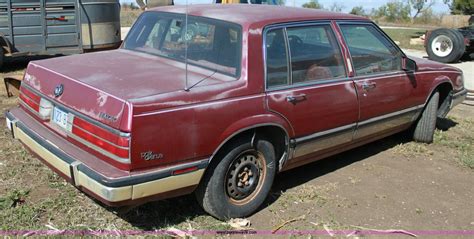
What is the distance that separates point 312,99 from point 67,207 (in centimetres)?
211

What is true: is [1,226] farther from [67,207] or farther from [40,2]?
[40,2]

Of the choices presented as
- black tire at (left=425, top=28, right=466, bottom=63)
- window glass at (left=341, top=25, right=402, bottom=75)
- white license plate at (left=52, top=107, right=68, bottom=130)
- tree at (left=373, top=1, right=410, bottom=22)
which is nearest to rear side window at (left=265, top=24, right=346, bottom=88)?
window glass at (left=341, top=25, right=402, bottom=75)

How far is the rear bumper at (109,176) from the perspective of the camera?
3.02 metres

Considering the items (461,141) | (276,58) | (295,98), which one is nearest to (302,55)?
(276,58)

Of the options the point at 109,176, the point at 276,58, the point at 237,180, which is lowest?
the point at 237,180

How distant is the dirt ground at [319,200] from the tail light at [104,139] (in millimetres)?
726

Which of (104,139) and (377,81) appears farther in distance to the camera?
(377,81)

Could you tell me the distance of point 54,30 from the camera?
9.57 m

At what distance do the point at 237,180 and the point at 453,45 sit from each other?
35.0ft

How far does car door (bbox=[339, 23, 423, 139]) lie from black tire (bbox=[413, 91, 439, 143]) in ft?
1.42

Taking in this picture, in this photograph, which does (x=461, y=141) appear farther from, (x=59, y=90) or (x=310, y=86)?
(x=59, y=90)

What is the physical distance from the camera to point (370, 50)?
486 cm

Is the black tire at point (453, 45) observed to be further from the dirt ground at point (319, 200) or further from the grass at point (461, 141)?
the dirt ground at point (319, 200)

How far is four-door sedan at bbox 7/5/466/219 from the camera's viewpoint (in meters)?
3.11
